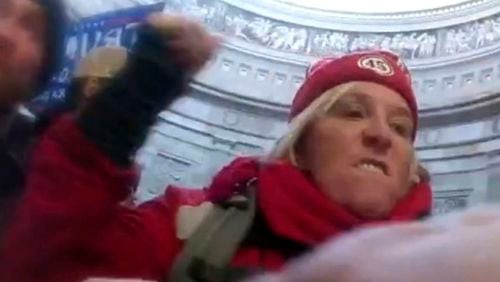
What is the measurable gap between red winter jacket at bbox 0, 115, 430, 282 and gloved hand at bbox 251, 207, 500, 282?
559 millimetres

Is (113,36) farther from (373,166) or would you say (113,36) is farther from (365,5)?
(373,166)

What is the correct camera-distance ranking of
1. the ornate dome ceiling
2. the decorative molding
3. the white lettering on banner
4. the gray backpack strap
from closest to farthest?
the gray backpack strap, the white lettering on banner, the decorative molding, the ornate dome ceiling

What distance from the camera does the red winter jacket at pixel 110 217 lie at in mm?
747

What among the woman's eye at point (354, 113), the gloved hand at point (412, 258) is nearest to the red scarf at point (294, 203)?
the woman's eye at point (354, 113)

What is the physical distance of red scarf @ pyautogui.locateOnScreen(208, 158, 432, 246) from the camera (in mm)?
945

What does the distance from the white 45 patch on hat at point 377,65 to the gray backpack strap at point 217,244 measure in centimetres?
25

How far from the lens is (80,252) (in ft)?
2.59

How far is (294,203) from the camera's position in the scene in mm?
964

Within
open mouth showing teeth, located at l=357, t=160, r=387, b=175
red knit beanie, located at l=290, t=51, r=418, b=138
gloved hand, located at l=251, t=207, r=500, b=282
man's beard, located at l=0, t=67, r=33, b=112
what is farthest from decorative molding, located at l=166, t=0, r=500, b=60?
gloved hand, located at l=251, t=207, r=500, b=282

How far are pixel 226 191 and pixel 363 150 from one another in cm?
17

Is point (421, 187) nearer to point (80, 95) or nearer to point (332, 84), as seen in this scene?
point (332, 84)

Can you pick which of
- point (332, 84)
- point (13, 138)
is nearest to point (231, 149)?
point (332, 84)

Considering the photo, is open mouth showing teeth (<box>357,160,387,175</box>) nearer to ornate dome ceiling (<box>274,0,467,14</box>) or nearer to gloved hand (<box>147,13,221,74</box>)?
gloved hand (<box>147,13,221,74</box>)

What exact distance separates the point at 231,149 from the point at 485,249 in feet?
13.4
